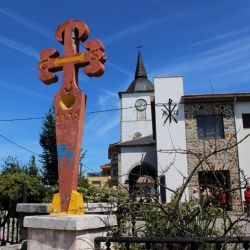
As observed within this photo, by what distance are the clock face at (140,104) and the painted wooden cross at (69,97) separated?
45.3 m

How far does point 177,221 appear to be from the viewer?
3.77m

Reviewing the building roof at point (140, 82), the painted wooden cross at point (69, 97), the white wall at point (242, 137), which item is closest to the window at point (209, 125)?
the white wall at point (242, 137)

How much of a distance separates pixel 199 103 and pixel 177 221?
20.4m

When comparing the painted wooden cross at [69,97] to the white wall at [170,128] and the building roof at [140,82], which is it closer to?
the white wall at [170,128]

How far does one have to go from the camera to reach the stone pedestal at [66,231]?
3602 mm

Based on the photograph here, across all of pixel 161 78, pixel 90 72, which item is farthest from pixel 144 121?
pixel 90 72

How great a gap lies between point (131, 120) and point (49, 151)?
21.5 meters

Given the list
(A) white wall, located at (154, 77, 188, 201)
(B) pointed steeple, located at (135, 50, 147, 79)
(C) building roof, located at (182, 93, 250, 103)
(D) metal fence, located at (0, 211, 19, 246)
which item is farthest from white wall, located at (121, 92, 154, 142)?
(D) metal fence, located at (0, 211, 19, 246)

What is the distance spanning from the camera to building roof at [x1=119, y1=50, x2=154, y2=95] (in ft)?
169

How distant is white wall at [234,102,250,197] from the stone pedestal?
19.3m

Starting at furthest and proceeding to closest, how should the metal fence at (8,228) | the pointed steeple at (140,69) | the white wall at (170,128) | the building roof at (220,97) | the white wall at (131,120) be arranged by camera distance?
the pointed steeple at (140,69) < the white wall at (131,120) < the building roof at (220,97) < the white wall at (170,128) < the metal fence at (8,228)

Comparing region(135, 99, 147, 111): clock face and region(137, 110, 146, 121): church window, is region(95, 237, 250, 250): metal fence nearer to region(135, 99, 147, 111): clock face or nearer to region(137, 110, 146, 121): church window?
region(137, 110, 146, 121): church window

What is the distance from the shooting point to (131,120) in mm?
50031

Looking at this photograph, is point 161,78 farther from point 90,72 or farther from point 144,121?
point 144,121
